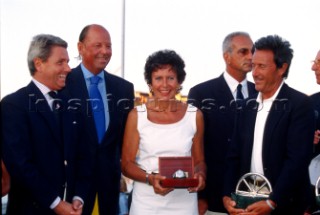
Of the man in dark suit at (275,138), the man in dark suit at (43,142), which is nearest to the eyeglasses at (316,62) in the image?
the man in dark suit at (275,138)

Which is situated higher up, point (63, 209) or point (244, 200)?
point (244, 200)

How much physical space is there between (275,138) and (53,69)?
1552 mm

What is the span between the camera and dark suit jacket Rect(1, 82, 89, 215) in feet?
10.6

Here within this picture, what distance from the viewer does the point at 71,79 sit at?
13.6 feet

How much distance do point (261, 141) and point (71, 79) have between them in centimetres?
164

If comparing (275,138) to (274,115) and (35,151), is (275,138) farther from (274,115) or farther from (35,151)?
(35,151)

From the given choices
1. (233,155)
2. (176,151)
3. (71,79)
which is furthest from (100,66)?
(233,155)

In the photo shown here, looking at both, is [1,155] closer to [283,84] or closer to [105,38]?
[105,38]

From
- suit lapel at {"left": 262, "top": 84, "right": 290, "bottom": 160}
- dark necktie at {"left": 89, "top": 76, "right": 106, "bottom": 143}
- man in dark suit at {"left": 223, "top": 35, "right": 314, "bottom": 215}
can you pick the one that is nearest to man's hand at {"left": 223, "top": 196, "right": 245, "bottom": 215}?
man in dark suit at {"left": 223, "top": 35, "right": 314, "bottom": 215}

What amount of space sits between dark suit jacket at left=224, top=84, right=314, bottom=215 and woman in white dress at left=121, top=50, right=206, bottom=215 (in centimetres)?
42

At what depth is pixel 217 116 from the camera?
416 cm

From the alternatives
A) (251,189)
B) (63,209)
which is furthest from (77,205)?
(251,189)

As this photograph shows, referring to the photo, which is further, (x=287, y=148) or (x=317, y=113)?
(x=317, y=113)

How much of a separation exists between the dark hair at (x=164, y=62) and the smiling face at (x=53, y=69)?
60 cm
